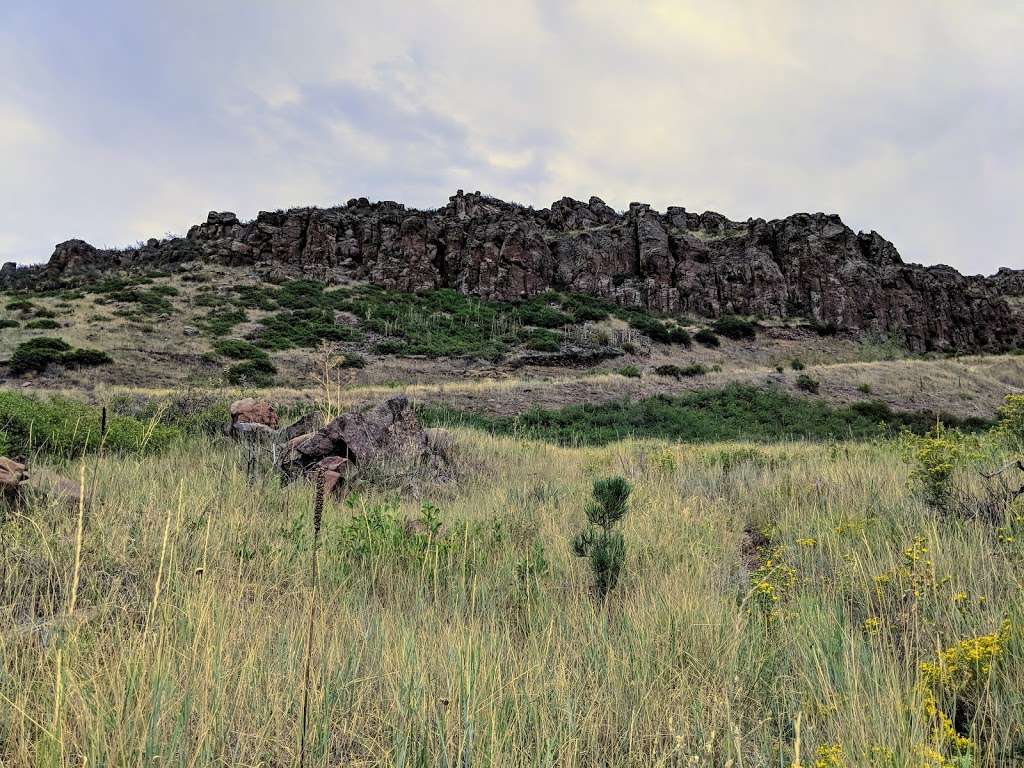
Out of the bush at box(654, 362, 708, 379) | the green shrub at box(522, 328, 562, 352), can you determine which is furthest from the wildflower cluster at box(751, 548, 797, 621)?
the green shrub at box(522, 328, 562, 352)

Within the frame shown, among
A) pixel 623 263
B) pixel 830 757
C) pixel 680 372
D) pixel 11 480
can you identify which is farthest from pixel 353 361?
pixel 623 263

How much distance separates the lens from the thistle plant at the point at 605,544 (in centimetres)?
317

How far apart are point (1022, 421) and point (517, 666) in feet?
22.5

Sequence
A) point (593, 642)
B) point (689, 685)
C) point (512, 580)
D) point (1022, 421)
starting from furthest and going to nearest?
1. point (1022, 421)
2. point (512, 580)
3. point (593, 642)
4. point (689, 685)

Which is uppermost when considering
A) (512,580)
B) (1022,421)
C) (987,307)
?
(987,307)

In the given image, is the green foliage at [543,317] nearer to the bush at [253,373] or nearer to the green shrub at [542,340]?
the green shrub at [542,340]

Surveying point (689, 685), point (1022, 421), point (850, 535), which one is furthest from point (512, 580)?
point (1022, 421)

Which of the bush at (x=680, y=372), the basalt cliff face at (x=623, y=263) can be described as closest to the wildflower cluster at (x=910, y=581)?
the bush at (x=680, y=372)

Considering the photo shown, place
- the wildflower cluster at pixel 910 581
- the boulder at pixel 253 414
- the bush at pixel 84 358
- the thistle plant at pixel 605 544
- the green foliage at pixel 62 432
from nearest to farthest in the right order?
the wildflower cluster at pixel 910 581 < the thistle plant at pixel 605 544 < the green foliage at pixel 62 432 < the boulder at pixel 253 414 < the bush at pixel 84 358

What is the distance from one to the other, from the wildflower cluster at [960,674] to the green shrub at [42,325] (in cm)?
3675

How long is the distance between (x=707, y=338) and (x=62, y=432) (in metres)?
41.5

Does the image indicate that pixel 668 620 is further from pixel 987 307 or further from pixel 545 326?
pixel 987 307

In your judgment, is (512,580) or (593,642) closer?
(593,642)

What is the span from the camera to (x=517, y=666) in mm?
2096
